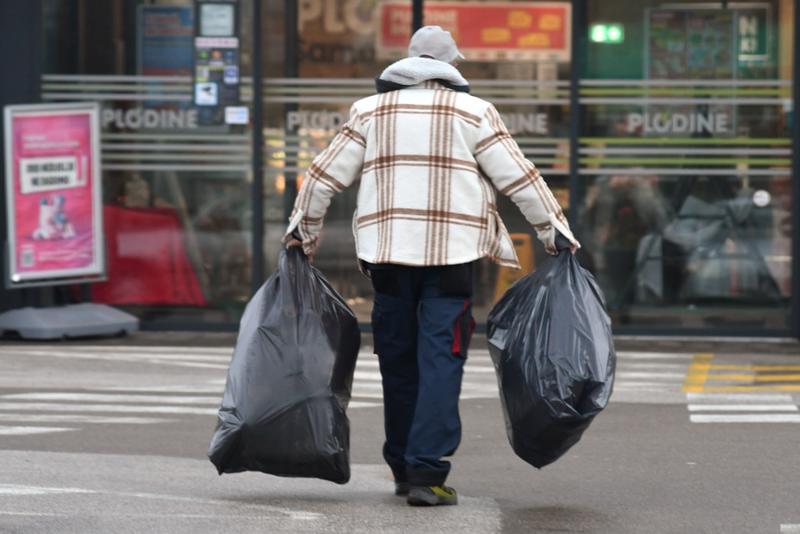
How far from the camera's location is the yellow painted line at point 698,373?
1035cm

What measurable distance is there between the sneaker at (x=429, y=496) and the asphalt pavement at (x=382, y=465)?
0.16 feet

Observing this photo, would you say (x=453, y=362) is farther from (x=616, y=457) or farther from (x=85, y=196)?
(x=85, y=196)

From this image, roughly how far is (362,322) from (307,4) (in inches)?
93.3

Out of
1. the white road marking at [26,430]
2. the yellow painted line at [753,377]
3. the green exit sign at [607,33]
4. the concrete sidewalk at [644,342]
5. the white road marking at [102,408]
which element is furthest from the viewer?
the green exit sign at [607,33]

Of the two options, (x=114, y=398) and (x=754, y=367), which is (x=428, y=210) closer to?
(x=114, y=398)

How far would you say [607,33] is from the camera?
13148 millimetres

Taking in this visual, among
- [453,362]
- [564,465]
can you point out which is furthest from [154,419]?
[453,362]

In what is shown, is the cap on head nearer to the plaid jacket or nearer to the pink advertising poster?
the plaid jacket

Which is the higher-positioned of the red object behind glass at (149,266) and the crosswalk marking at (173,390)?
the red object behind glass at (149,266)

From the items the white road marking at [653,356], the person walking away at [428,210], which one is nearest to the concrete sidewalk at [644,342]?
the white road marking at [653,356]

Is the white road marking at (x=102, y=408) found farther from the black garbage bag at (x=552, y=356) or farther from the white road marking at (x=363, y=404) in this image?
the black garbage bag at (x=552, y=356)

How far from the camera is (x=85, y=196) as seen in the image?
12945mm

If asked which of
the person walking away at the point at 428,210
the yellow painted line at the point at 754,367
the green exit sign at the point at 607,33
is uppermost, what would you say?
the green exit sign at the point at 607,33

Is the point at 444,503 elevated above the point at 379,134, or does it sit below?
below
